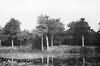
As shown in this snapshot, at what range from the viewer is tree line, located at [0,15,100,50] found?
10.8m

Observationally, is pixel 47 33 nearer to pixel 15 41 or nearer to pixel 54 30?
pixel 54 30

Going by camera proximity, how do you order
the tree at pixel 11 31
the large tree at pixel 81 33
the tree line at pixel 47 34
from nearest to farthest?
the large tree at pixel 81 33
the tree line at pixel 47 34
the tree at pixel 11 31

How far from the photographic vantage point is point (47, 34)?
39.3ft

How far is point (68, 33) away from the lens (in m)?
11.9

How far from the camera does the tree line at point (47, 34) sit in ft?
35.3

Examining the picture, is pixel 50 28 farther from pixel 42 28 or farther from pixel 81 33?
pixel 81 33

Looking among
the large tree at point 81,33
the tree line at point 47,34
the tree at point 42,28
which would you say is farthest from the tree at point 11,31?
the large tree at point 81,33

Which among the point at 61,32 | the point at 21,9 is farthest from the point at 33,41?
the point at 21,9

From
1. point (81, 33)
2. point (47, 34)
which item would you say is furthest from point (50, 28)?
point (81, 33)

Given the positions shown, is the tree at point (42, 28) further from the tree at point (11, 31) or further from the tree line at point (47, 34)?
the tree at point (11, 31)

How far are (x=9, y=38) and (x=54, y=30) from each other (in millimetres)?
3360

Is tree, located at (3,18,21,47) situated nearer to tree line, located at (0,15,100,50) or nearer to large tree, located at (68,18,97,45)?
tree line, located at (0,15,100,50)

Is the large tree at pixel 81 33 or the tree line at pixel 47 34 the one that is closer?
the large tree at pixel 81 33

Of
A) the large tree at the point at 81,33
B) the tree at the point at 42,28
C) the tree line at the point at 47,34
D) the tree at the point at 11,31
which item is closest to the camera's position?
the large tree at the point at 81,33
